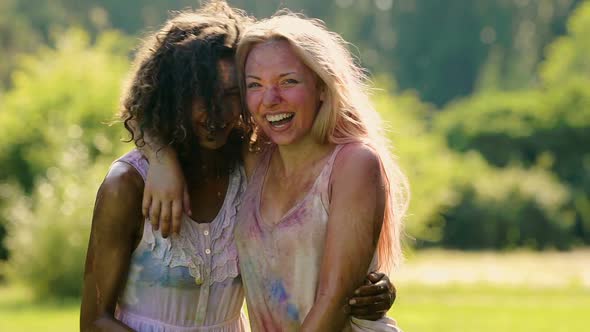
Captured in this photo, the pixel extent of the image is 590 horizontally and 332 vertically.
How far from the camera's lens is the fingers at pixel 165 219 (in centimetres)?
338

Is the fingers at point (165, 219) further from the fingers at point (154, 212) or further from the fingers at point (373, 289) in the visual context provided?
the fingers at point (373, 289)

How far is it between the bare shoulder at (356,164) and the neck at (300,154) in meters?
0.10

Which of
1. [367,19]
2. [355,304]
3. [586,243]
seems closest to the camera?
[355,304]

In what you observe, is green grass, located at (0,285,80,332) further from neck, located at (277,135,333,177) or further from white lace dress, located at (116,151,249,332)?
neck, located at (277,135,333,177)

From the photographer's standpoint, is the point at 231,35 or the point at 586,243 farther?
the point at 586,243

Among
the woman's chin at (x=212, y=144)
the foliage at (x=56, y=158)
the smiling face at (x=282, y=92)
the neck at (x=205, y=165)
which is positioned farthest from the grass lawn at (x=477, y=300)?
the smiling face at (x=282, y=92)

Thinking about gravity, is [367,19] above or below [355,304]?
above

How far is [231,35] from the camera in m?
3.52

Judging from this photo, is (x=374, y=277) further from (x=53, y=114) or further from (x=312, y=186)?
(x=53, y=114)

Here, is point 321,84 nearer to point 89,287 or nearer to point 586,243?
point 89,287

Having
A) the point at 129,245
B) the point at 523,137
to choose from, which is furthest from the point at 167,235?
the point at 523,137

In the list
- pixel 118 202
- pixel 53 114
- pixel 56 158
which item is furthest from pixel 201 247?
pixel 53 114

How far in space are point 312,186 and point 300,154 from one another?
15cm

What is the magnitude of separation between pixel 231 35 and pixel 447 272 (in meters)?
26.8
